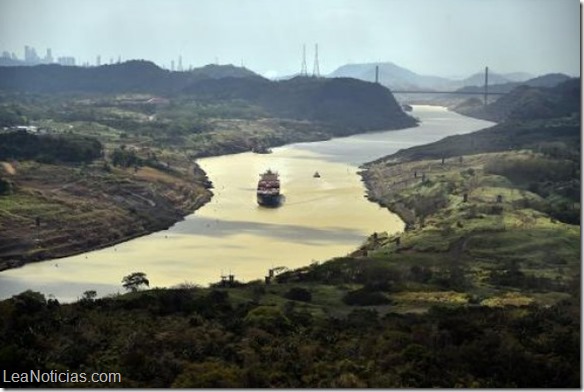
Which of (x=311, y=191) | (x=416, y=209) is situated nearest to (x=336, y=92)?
(x=311, y=191)

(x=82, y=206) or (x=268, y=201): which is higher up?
(x=82, y=206)

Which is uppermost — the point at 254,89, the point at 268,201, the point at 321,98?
the point at 254,89

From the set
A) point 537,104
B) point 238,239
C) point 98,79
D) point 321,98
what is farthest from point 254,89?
point 238,239

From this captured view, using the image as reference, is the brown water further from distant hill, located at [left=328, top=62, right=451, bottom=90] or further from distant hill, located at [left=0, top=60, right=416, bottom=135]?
distant hill, located at [left=328, top=62, right=451, bottom=90]

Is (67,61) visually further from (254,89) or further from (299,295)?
(299,295)

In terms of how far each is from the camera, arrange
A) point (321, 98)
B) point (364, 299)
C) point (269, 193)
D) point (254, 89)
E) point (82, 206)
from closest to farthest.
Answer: point (364, 299)
point (82, 206)
point (269, 193)
point (321, 98)
point (254, 89)

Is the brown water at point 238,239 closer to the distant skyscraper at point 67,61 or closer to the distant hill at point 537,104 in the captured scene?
the distant hill at point 537,104

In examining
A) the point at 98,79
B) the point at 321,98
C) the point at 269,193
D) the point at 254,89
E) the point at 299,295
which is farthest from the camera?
the point at 98,79

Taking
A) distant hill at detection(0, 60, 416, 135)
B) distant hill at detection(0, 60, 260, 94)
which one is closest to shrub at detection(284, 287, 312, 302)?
distant hill at detection(0, 60, 416, 135)

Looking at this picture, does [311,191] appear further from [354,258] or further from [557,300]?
[557,300]
